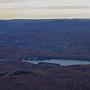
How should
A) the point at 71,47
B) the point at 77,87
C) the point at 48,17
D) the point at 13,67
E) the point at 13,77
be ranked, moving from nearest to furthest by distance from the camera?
1. the point at 77,87
2. the point at 13,77
3. the point at 13,67
4. the point at 71,47
5. the point at 48,17

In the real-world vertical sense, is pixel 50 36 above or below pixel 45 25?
below

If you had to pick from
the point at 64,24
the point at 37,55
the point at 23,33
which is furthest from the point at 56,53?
the point at 64,24

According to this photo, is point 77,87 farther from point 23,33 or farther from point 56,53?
point 23,33

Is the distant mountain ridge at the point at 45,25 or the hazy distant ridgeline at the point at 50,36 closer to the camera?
the hazy distant ridgeline at the point at 50,36

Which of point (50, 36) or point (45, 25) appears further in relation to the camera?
point (45, 25)

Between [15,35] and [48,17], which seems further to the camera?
[48,17]

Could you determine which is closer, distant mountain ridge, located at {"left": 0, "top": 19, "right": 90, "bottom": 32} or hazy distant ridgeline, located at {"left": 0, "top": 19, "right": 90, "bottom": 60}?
hazy distant ridgeline, located at {"left": 0, "top": 19, "right": 90, "bottom": 60}

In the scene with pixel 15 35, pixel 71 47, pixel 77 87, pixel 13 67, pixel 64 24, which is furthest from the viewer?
pixel 64 24
